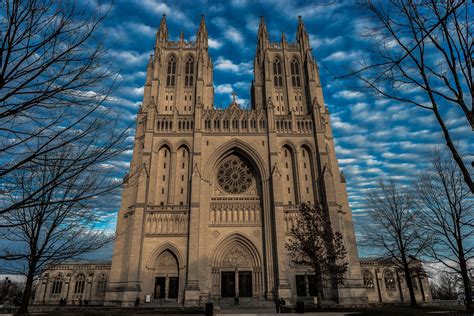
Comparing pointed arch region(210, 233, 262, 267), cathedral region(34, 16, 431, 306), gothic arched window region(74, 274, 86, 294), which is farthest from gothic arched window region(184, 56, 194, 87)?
gothic arched window region(74, 274, 86, 294)

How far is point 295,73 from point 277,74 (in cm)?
268

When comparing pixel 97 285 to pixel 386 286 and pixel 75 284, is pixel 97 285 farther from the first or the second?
pixel 386 286

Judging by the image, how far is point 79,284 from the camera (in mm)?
40281

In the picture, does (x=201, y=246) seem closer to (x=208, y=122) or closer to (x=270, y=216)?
(x=270, y=216)

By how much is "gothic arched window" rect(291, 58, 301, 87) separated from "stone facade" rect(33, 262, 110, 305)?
1492 inches

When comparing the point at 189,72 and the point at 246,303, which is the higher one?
the point at 189,72

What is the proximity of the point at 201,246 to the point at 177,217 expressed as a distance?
423 centimetres

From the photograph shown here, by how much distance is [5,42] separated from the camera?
5.22 meters

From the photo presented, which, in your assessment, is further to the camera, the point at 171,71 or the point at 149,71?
the point at 171,71

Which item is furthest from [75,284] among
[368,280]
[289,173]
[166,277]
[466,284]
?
[466,284]

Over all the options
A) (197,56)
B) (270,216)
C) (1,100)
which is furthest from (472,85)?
(197,56)

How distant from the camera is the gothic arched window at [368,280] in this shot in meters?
40.9

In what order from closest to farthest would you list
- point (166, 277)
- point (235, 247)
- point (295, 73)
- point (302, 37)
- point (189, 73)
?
point (166, 277) → point (235, 247) → point (189, 73) → point (295, 73) → point (302, 37)

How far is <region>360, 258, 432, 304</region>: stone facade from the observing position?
131ft
